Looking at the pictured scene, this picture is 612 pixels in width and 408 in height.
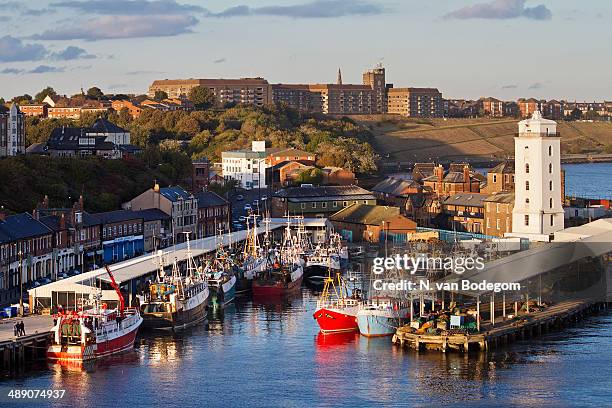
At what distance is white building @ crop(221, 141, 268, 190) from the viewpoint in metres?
75.6

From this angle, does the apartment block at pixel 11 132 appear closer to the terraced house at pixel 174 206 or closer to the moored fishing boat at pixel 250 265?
the terraced house at pixel 174 206

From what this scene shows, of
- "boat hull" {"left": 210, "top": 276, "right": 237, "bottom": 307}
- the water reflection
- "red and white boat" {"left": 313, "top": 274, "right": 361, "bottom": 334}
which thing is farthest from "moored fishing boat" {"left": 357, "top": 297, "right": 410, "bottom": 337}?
"boat hull" {"left": 210, "top": 276, "right": 237, "bottom": 307}

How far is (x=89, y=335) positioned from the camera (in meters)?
28.7

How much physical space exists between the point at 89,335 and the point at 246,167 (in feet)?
161

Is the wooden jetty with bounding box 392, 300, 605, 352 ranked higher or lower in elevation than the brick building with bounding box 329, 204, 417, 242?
lower

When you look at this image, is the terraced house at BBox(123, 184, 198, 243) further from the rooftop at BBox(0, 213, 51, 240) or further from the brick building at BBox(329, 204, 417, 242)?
the rooftop at BBox(0, 213, 51, 240)

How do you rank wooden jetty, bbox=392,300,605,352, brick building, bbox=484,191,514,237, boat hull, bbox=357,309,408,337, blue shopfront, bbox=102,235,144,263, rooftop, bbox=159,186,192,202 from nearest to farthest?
1. wooden jetty, bbox=392,300,605,352
2. boat hull, bbox=357,309,408,337
3. blue shopfront, bbox=102,235,144,263
4. rooftop, bbox=159,186,192,202
5. brick building, bbox=484,191,514,237

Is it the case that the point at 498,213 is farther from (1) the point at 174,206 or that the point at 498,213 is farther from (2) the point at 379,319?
(2) the point at 379,319

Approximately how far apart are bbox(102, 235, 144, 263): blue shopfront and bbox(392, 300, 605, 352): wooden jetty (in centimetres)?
1556

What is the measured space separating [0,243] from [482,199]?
25259 mm

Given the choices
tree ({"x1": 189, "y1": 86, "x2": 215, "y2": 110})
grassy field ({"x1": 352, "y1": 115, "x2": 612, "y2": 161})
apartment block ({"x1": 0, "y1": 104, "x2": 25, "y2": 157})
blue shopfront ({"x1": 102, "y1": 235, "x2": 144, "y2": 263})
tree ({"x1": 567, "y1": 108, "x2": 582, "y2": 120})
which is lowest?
blue shopfront ({"x1": 102, "y1": 235, "x2": 144, "y2": 263})

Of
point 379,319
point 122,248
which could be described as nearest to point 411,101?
point 122,248

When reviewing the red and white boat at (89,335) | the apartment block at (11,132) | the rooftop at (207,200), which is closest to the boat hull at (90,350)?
the red and white boat at (89,335)

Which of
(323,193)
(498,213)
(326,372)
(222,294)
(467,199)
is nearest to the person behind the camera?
(326,372)
